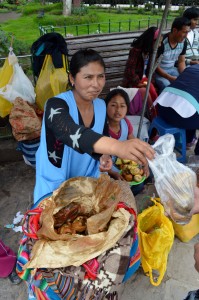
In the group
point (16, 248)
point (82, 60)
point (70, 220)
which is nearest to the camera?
point (70, 220)

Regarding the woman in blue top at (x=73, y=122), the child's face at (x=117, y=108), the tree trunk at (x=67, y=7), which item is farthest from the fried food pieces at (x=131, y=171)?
the tree trunk at (x=67, y=7)

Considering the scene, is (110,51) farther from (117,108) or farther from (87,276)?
(87,276)

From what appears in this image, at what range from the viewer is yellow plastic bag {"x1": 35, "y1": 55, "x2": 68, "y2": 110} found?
3242 mm

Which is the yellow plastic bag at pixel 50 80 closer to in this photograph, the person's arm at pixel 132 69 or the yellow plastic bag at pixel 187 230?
the person's arm at pixel 132 69

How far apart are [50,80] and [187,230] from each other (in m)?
2.15

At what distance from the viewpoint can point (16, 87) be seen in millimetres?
3330

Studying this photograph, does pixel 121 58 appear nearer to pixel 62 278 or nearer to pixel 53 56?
pixel 53 56

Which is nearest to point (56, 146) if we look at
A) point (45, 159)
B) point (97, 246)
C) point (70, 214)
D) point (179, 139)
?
point (45, 159)

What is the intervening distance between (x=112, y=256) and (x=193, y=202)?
536 mm

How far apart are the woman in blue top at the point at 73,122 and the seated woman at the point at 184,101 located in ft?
4.96

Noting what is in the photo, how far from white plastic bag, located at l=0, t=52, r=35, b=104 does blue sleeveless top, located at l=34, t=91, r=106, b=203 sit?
5.43 feet

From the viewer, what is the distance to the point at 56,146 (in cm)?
173

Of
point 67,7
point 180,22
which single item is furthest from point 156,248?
point 67,7

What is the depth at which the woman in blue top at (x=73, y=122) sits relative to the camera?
1.49 metres
